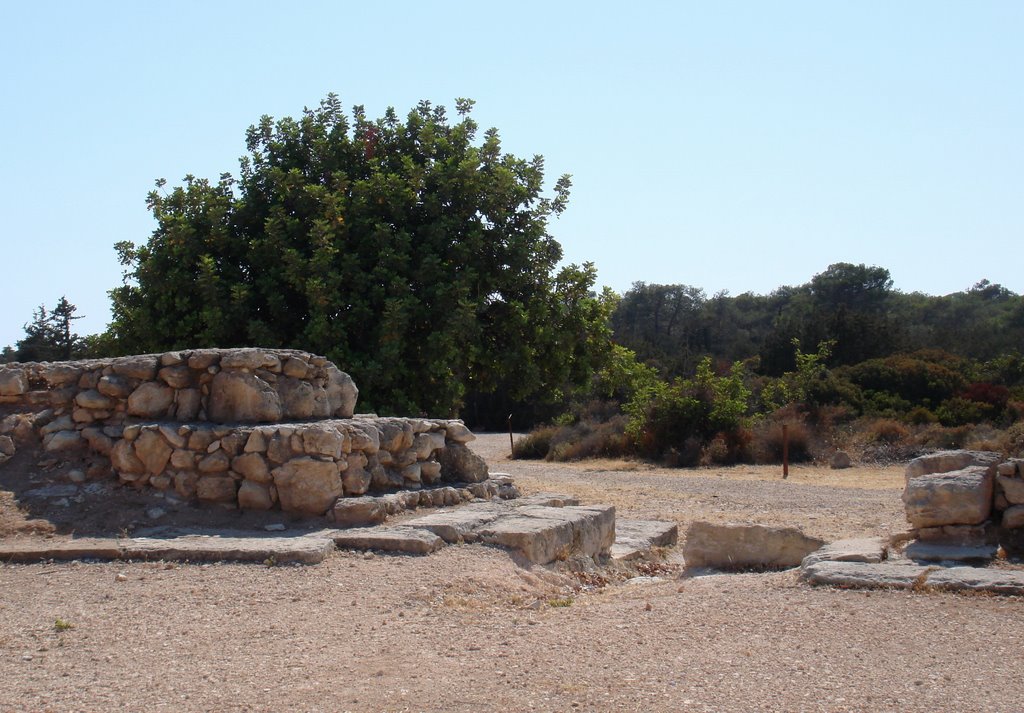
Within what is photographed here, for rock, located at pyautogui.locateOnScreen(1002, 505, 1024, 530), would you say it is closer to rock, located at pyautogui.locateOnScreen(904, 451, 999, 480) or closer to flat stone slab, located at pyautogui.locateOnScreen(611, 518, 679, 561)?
rock, located at pyautogui.locateOnScreen(904, 451, 999, 480)

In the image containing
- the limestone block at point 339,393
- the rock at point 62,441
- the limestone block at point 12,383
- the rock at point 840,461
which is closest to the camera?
the rock at point 62,441

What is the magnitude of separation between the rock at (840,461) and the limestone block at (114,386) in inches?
566

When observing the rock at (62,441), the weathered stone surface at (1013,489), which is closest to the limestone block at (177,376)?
the rock at (62,441)

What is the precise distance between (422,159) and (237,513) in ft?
25.6

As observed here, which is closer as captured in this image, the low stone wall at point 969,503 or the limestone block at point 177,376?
the low stone wall at point 969,503

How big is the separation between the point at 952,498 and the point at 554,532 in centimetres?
296

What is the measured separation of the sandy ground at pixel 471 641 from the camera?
4.17 meters

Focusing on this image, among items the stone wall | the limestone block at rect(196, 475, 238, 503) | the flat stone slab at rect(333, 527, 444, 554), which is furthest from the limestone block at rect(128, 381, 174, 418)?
the flat stone slab at rect(333, 527, 444, 554)

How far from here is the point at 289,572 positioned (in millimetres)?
6457

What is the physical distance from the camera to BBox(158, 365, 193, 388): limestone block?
8.36 m

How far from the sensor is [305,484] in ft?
25.8

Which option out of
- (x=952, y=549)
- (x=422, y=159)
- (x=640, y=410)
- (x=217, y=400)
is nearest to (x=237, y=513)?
(x=217, y=400)

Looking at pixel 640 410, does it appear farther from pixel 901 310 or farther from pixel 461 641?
pixel 901 310

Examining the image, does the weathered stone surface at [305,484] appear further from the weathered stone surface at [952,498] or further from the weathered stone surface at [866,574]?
the weathered stone surface at [952,498]
